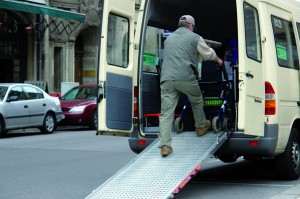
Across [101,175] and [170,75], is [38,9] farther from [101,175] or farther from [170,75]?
[170,75]

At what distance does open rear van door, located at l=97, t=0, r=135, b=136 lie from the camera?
8.51 metres

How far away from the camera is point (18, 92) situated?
704 inches

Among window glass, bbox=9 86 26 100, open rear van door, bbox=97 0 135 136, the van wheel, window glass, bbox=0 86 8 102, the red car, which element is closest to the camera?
open rear van door, bbox=97 0 135 136

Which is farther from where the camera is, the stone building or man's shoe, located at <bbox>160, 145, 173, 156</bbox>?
the stone building

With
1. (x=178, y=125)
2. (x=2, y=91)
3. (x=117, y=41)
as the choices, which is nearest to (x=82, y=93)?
(x=2, y=91)

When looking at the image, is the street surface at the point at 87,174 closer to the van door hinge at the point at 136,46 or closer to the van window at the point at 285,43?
the van window at the point at 285,43

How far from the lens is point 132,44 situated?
908 cm

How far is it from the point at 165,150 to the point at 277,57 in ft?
7.06

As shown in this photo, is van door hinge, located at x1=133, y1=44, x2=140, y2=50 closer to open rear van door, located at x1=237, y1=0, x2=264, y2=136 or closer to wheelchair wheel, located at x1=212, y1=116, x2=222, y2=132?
wheelchair wheel, located at x1=212, y1=116, x2=222, y2=132

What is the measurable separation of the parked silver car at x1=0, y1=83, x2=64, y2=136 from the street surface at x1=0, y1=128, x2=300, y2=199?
210 centimetres

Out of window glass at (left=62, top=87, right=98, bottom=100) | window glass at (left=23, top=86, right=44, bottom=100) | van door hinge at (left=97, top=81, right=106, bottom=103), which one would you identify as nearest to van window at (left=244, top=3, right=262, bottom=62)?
van door hinge at (left=97, top=81, right=106, bottom=103)

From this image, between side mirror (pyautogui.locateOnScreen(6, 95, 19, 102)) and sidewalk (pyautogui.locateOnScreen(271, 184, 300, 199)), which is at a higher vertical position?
side mirror (pyautogui.locateOnScreen(6, 95, 19, 102))

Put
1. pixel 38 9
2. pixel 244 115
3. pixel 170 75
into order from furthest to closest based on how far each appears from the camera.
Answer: pixel 38 9, pixel 170 75, pixel 244 115

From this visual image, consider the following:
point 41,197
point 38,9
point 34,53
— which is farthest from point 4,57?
point 41,197
